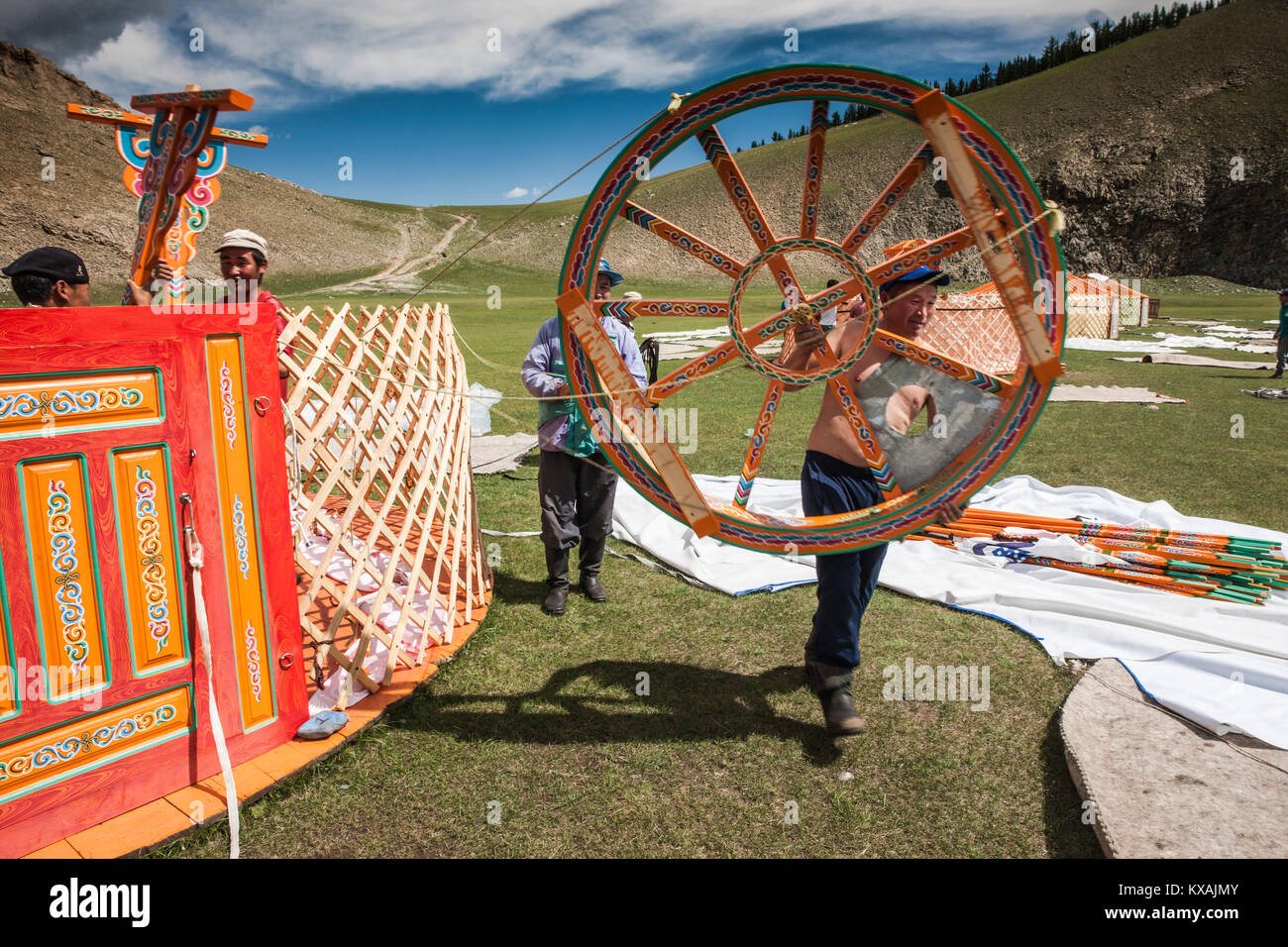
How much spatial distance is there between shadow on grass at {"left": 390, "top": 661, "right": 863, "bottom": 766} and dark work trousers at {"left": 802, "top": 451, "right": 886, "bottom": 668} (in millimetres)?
332

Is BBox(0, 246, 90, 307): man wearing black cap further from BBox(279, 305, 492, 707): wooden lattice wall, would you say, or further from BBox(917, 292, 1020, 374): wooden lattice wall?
BBox(917, 292, 1020, 374): wooden lattice wall

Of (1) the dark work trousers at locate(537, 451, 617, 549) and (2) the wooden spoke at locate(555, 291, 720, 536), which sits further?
(1) the dark work trousers at locate(537, 451, 617, 549)

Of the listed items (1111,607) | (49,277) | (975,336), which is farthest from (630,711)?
(975,336)

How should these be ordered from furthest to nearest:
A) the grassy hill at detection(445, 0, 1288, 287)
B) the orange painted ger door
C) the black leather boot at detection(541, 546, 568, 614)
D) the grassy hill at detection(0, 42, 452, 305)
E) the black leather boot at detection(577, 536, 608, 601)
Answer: the grassy hill at detection(445, 0, 1288, 287)
the grassy hill at detection(0, 42, 452, 305)
the black leather boot at detection(577, 536, 608, 601)
the black leather boot at detection(541, 546, 568, 614)
the orange painted ger door

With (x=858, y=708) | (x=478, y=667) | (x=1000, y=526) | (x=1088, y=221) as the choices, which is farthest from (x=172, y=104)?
(x=1088, y=221)

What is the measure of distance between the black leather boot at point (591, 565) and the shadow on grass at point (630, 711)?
0.74 metres

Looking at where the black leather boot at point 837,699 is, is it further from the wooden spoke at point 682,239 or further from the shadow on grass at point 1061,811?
the wooden spoke at point 682,239

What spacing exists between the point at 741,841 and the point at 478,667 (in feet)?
4.58

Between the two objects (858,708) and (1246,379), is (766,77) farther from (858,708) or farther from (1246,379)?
(1246,379)

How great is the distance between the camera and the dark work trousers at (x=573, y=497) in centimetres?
376

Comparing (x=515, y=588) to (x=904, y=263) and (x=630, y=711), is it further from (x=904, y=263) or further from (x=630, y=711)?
(x=904, y=263)

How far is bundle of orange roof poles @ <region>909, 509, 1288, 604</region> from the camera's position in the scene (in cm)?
379

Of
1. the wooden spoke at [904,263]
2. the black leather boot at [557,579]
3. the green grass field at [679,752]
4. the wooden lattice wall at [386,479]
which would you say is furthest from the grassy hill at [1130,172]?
the wooden spoke at [904,263]

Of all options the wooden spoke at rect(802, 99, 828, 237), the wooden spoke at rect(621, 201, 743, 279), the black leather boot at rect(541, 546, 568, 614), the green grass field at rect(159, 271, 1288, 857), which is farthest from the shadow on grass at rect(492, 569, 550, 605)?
the wooden spoke at rect(802, 99, 828, 237)
